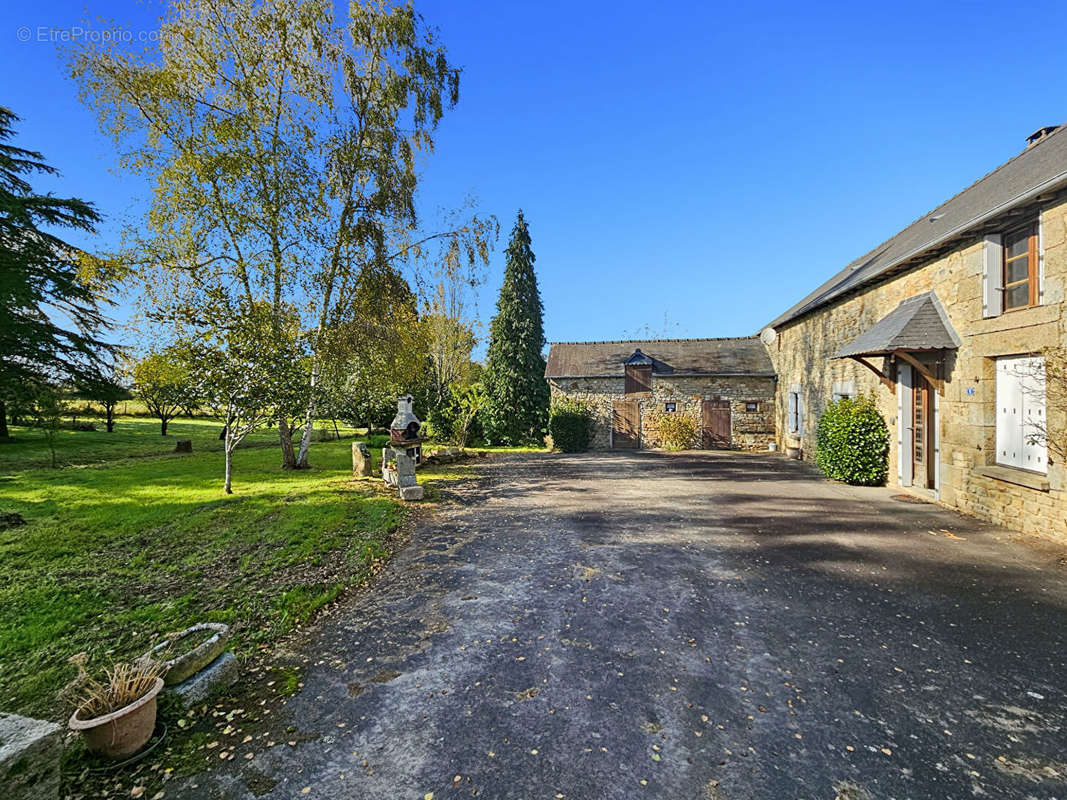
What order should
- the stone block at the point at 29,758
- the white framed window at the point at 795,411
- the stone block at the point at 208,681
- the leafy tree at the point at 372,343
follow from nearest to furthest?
the stone block at the point at 29,758 → the stone block at the point at 208,681 → the leafy tree at the point at 372,343 → the white framed window at the point at 795,411

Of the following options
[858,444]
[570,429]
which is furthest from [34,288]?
[858,444]

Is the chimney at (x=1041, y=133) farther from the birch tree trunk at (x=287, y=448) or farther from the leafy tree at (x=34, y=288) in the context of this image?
the leafy tree at (x=34, y=288)

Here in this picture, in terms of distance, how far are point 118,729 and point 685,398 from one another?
21017 mm

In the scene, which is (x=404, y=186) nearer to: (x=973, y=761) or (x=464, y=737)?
(x=464, y=737)

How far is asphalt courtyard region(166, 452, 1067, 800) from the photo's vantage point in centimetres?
262

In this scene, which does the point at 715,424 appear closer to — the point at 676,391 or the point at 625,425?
the point at 676,391

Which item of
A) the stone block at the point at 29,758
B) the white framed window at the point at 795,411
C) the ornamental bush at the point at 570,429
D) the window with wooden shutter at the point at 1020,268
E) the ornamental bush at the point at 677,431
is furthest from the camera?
the ornamental bush at the point at 677,431

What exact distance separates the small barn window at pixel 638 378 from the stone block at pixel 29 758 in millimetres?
20686

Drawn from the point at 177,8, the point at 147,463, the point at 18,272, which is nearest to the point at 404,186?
the point at 177,8

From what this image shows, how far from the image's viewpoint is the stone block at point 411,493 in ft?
32.9

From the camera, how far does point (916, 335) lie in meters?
8.94

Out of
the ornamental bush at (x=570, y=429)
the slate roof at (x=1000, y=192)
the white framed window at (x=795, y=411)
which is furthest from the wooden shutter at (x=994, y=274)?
the ornamental bush at (x=570, y=429)

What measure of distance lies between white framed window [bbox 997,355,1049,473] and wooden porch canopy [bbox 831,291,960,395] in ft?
3.57

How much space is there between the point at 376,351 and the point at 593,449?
1134 centimetres
